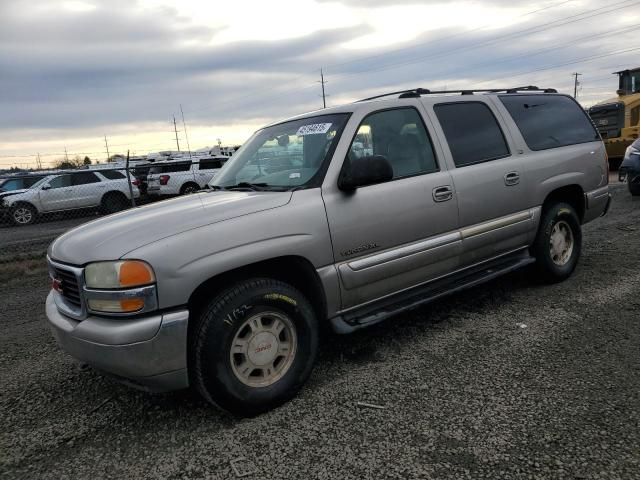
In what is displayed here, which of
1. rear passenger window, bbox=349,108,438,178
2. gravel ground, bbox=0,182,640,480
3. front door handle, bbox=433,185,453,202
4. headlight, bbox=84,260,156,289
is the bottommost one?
gravel ground, bbox=0,182,640,480

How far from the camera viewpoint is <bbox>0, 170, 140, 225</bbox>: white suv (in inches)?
580

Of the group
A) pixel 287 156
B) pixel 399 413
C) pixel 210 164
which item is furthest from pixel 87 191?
pixel 399 413

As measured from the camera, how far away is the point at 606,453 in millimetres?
2352

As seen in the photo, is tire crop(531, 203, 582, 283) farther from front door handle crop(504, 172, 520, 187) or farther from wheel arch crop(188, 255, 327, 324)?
wheel arch crop(188, 255, 327, 324)

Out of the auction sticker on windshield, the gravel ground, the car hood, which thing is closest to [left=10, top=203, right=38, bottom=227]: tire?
the gravel ground

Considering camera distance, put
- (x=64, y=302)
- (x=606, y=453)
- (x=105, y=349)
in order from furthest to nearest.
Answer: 1. (x=64, y=302)
2. (x=105, y=349)
3. (x=606, y=453)

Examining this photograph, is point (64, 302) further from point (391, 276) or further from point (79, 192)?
point (79, 192)

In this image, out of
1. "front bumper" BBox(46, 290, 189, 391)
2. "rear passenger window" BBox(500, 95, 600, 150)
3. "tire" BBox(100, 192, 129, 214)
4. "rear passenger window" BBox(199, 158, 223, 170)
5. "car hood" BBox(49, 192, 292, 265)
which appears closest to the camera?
"front bumper" BBox(46, 290, 189, 391)

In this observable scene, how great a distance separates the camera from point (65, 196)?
1519 centimetres

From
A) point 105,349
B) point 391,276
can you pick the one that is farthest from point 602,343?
point 105,349

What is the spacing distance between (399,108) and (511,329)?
6.40 ft

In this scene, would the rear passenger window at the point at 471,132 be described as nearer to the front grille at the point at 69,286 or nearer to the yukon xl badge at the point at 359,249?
the yukon xl badge at the point at 359,249

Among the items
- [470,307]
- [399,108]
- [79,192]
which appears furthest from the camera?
[79,192]

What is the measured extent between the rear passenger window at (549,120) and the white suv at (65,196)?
1255cm
